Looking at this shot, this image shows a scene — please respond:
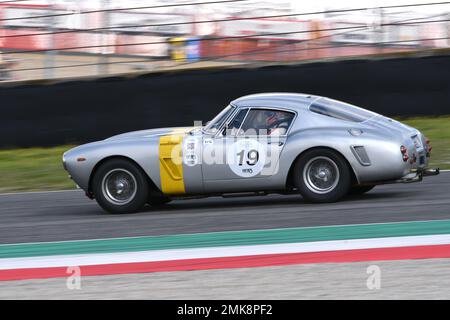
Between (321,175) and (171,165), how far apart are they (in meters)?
1.60

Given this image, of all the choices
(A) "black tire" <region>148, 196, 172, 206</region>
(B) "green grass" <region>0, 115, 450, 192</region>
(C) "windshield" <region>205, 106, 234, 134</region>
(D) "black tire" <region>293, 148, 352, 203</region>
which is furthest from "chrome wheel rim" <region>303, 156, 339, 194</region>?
(B) "green grass" <region>0, 115, 450, 192</region>

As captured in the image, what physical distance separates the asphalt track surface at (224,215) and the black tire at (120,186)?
0.13 meters

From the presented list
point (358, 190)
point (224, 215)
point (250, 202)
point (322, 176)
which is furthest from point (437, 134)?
point (224, 215)

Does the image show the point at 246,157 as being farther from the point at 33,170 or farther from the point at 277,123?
the point at 33,170

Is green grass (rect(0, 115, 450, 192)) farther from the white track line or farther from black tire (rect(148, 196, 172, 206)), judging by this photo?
the white track line

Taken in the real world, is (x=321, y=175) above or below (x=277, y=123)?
below

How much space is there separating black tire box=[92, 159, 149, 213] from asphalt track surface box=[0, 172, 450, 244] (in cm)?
13

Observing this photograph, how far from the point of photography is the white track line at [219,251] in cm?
718

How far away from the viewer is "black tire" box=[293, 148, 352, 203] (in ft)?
29.1

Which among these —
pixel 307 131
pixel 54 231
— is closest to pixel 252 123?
pixel 307 131

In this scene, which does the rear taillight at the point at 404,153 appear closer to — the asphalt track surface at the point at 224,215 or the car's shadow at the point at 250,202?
the asphalt track surface at the point at 224,215

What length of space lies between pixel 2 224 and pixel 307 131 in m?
3.56

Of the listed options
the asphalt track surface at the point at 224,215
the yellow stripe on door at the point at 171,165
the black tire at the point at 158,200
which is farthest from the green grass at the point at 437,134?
the yellow stripe on door at the point at 171,165

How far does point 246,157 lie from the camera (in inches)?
358
